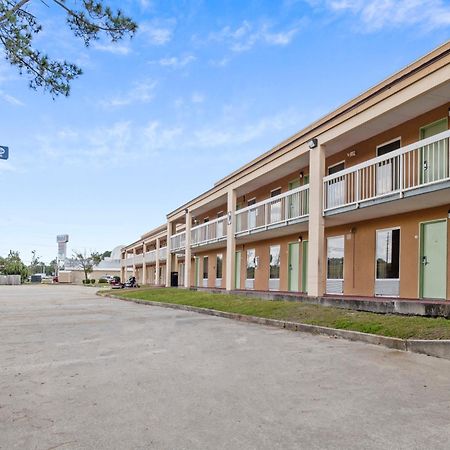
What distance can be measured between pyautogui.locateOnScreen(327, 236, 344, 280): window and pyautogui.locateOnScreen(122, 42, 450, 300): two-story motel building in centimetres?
4

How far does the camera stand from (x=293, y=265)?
819 inches

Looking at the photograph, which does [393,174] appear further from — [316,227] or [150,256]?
[150,256]

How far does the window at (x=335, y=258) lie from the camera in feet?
57.0

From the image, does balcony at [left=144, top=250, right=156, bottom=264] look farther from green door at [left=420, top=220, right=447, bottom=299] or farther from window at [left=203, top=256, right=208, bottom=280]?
green door at [left=420, top=220, right=447, bottom=299]

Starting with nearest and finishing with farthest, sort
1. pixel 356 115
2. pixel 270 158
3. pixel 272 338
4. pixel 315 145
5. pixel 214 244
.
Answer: pixel 272 338 < pixel 356 115 < pixel 315 145 < pixel 270 158 < pixel 214 244

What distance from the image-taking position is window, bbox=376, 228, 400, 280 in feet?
48.0

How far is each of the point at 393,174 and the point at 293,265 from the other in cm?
789

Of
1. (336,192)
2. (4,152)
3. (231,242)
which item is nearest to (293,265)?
(231,242)

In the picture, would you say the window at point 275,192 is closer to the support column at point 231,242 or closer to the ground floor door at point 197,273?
the support column at point 231,242

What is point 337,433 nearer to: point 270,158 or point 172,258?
point 270,158

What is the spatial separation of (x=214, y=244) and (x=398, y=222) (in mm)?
14609

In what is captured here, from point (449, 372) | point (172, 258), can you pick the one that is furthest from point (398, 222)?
point (172, 258)

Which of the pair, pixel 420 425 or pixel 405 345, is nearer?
pixel 420 425

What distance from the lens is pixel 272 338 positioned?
415 inches
